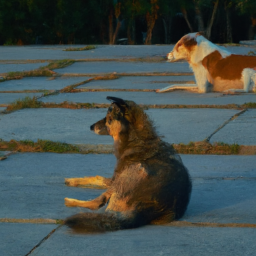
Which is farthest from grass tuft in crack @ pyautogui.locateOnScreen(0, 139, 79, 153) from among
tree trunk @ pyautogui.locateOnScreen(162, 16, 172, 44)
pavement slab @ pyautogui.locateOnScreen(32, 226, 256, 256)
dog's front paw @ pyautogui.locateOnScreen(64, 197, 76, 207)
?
tree trunk @ pyautogui.locateOnScreen(162, 16, 172, 44)

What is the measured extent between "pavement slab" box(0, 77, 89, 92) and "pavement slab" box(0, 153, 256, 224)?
433cm

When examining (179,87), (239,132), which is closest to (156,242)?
(239,132)

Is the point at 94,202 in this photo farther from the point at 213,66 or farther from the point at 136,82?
the point at 136,82

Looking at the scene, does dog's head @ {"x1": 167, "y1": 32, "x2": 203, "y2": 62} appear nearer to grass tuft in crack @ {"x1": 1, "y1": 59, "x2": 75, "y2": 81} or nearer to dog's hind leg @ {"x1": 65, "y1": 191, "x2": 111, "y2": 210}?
grass tuft in crack @ {"x1": 1, "y1": 59, "x2": 75, "y2": 81}

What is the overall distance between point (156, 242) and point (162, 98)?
5356 mm

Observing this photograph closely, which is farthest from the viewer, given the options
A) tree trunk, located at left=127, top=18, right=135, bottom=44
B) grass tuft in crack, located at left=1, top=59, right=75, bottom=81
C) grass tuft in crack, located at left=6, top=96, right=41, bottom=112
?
tree trunk, located at left=127, top=18, right=135, bottom=44

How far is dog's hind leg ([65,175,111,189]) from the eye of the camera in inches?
186

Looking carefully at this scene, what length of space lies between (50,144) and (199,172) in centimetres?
166

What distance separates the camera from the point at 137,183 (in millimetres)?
3943

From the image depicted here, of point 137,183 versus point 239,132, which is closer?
point 137,183

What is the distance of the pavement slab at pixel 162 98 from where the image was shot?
28.1 feet

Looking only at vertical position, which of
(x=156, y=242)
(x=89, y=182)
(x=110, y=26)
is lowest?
(x=156, y=242)

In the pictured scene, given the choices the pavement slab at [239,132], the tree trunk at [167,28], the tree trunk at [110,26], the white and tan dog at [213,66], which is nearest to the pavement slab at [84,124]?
the pavement slab at [239,132]

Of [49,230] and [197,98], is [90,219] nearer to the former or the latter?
[49,230]
